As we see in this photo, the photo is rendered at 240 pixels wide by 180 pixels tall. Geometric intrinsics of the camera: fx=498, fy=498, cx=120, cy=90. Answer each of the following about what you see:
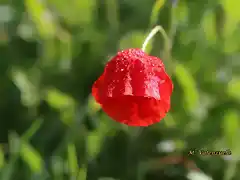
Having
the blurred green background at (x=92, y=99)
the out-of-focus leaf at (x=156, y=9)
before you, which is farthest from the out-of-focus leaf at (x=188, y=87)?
the out-of-focus leaf at (x=156, y=9)

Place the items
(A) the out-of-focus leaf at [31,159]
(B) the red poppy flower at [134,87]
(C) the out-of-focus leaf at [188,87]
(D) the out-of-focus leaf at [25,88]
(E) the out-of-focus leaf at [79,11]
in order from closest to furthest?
(B) the red poppy flower at [134,87] → (A) the out-of-focus leaf at [31,159] → (C) the out-of-focus leaf at [188,87] → (D) the out-of-focus leaf at [25,88] → (E) the out-of-focus leaf at [79,11]

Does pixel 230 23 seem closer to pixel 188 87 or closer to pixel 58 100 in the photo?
pixel 188 87

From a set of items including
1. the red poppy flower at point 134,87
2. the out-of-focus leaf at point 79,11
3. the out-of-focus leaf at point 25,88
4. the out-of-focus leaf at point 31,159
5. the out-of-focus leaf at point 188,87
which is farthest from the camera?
the out-of-focus leaf at point 79,11

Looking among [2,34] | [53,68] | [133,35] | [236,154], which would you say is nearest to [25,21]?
[2,34]

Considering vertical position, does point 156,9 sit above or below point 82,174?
above

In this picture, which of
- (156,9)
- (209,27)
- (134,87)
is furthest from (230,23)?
(134,87)

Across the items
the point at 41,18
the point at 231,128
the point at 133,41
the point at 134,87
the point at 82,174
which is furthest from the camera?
the point at 41,18

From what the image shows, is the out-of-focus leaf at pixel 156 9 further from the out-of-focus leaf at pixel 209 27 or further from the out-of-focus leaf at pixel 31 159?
the out-of-focus leaf at pixel 31 159
